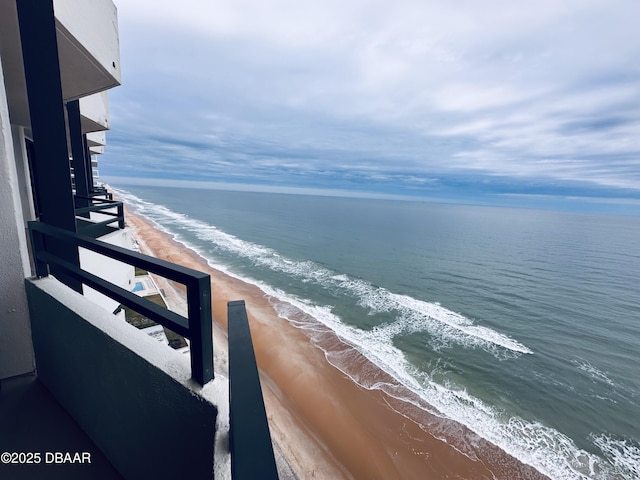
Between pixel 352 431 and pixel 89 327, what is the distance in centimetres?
1116

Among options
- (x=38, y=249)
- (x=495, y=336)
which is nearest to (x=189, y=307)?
(x=38, y=249)

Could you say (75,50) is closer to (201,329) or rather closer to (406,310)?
(201,329)

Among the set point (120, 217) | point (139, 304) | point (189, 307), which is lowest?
point (120, 217)

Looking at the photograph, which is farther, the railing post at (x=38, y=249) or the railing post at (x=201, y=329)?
the railing post at (x=38, y=249)

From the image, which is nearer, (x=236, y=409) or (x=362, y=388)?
(x=236, y=409)

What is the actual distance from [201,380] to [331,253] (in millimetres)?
37523

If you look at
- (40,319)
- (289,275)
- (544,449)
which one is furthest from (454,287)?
(40,319)

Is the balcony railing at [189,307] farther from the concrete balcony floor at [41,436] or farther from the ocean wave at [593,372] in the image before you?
the ocean wave at [593,372]

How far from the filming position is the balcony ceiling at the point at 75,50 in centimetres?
359

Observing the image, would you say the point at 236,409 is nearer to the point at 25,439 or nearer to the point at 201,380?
the point at 201,380

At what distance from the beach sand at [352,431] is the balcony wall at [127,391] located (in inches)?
355

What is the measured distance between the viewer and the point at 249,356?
1366mm

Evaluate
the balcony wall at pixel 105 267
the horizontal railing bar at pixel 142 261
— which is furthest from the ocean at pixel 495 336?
the horizontal railing bar at pixel 142 261

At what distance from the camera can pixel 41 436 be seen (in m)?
2.50
